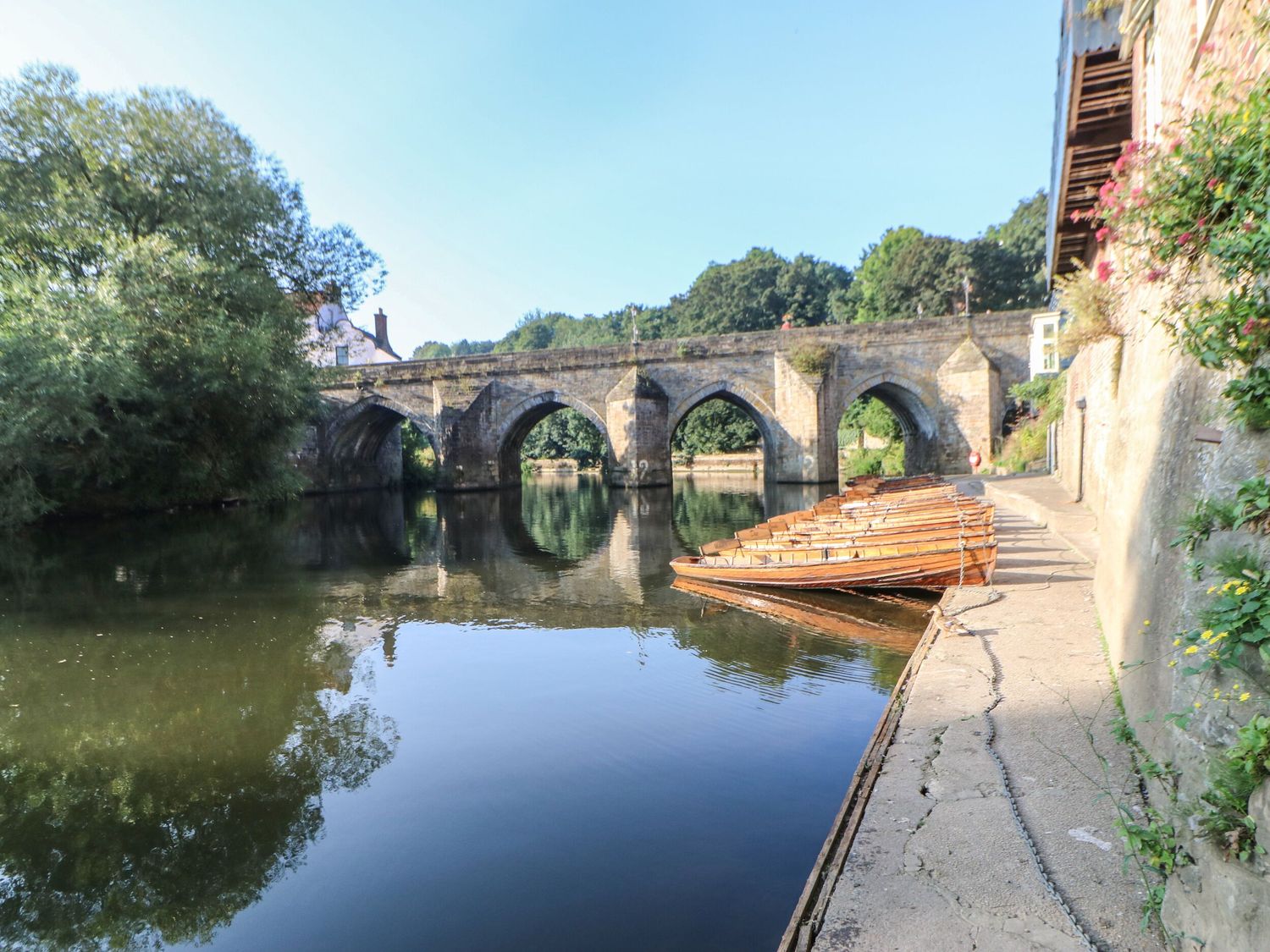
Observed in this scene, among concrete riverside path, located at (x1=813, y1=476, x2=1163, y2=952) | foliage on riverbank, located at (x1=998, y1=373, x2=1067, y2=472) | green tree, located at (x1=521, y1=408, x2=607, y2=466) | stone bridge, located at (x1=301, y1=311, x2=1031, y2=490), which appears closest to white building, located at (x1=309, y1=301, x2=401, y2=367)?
green tree, located at (x1=521, y1=408, x2=607, y2=466)

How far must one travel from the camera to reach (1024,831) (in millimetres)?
2848

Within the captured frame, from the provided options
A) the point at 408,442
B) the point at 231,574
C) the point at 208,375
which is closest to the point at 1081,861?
the point at 231,574

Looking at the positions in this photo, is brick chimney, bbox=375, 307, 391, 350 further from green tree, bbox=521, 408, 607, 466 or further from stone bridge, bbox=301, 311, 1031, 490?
stone bridge, bbox=301, 311, 1031, 490

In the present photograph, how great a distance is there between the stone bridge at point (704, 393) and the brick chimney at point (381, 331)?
17.5 m

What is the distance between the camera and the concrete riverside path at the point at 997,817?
236 cm

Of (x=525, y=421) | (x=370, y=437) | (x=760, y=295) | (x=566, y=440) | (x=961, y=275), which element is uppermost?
(x=760, y=295)

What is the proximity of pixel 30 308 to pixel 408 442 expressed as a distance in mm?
25129

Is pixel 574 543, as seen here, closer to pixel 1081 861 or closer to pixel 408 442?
pixel 1081 861

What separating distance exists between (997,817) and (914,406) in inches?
947

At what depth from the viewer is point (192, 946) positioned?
3.28m

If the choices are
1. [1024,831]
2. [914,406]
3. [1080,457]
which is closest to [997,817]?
[1024,831]

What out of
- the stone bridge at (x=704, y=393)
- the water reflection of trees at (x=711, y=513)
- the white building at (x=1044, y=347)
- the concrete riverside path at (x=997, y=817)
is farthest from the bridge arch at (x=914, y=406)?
the concrete riverside path at (x=997, y=817)

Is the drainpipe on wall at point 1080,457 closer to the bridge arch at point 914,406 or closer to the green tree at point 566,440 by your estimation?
the bridge arch at point 914,406

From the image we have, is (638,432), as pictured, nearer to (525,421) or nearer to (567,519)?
(525,421)
